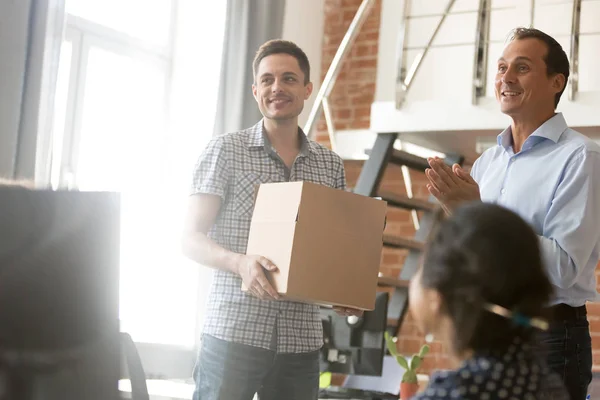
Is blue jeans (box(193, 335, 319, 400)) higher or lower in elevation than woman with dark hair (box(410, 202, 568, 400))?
lower

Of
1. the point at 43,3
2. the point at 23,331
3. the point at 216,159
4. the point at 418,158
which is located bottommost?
the point at 23,331

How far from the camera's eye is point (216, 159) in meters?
2.26

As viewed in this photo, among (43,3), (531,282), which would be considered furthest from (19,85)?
(531,282)

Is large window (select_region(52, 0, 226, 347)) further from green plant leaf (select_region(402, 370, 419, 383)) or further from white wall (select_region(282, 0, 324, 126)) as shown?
green plant leaf (select_region(402, 370, 419, 383))

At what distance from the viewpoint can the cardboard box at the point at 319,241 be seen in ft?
6.64

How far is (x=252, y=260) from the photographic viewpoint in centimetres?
205

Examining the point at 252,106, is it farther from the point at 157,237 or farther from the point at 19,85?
the point at 19,85

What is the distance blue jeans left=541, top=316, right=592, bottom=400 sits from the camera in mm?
1889

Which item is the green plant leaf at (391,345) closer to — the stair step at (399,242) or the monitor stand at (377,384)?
the monitor stand at (377,384)

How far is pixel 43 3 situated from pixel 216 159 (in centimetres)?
139

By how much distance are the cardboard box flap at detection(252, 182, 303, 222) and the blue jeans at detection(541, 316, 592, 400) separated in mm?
638

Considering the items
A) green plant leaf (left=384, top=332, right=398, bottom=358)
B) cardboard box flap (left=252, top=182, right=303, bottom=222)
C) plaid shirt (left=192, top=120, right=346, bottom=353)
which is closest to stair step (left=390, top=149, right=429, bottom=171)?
green plant leaf (left=384, top=332, right=398, bottom=358)

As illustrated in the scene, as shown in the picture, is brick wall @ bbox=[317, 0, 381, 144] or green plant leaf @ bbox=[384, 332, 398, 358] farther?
brick wall @ bbox=[317, 0, 381, 144]

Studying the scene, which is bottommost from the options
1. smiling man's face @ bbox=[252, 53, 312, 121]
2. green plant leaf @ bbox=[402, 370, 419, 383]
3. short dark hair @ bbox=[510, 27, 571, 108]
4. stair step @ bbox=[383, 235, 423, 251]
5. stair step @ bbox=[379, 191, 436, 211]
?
green plant leaf @ bbox=[402, 370, 419, 383]
